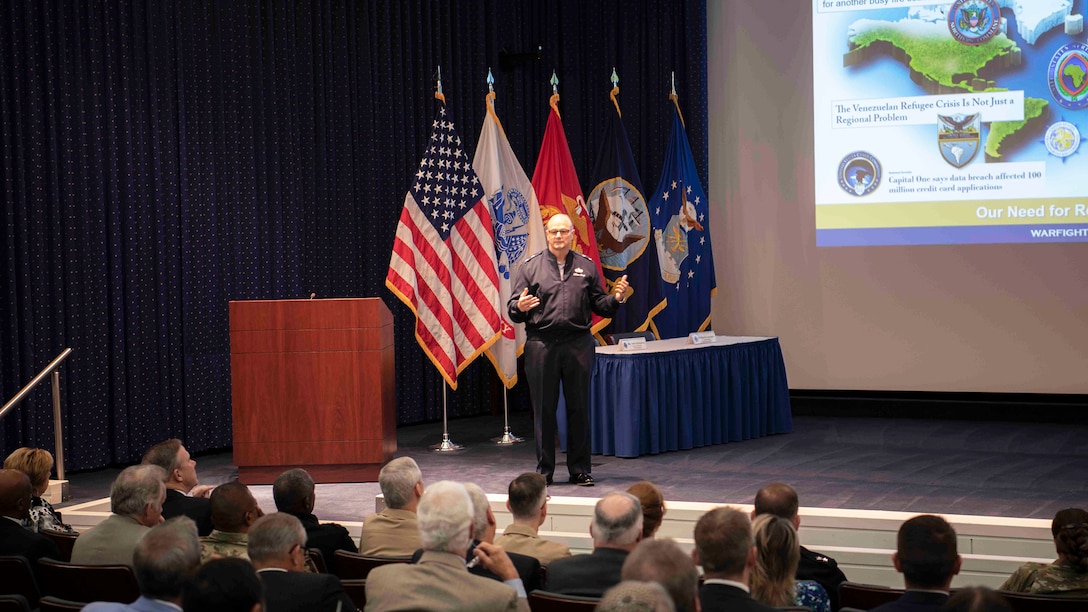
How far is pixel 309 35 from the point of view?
345 inches

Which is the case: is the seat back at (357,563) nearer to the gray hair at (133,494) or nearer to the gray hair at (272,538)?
the gray hair at (272,538)

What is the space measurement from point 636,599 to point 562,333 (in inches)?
190

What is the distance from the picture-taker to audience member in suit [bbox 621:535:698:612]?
2186 mm

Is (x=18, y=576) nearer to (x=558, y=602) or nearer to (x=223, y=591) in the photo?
(x=223, y=591)

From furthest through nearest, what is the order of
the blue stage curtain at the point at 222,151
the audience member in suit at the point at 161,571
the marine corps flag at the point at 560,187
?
the marine corps flag at the point at 560,187 < the blue stage curtain at the point at 222,151 < the audience member in suit at the point at 161,571

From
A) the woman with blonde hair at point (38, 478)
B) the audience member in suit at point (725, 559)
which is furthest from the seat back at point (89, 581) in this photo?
the audience member in suit at point (725, 559)

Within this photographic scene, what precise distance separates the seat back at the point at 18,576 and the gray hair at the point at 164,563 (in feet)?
3.08

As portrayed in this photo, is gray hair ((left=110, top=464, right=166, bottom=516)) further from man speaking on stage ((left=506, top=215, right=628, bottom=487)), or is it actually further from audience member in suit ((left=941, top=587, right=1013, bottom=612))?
man speaking on stage ((left=506, top=215, right=628, bottom=487))

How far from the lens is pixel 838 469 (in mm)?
7082

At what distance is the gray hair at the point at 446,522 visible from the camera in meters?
2.78

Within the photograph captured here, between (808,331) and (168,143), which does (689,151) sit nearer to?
(808,331)

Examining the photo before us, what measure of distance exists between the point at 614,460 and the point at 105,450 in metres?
3.42

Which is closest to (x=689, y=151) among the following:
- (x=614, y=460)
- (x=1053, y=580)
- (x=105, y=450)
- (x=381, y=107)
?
(x=381, y=107)

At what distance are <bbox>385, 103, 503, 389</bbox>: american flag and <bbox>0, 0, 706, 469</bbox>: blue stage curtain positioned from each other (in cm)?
109
